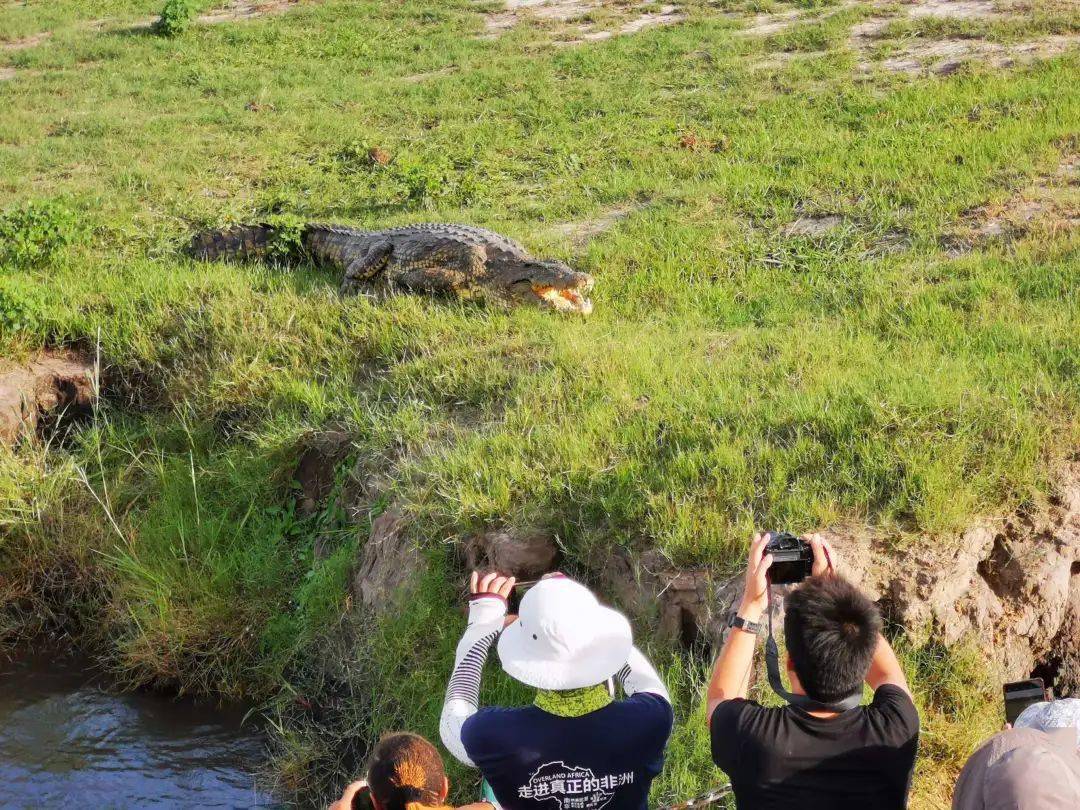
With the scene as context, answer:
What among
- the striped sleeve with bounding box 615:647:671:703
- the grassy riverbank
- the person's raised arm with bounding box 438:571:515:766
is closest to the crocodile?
the grassy riverbank

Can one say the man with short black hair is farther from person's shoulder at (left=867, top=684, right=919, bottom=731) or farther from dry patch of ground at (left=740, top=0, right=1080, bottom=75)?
dry patch of ground at (left=740, top=0, right=1080, bottom=75)

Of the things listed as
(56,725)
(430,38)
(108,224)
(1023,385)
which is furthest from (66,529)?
(430,38)

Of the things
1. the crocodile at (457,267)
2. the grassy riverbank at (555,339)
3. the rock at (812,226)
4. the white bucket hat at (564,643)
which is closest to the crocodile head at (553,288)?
the crocodile at (457,267)

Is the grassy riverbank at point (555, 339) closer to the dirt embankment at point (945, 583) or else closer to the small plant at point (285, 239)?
the dirt embankment at point (945, 583)

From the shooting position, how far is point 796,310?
6.47 meters

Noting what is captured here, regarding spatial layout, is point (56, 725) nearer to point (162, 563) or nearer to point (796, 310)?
point (162, 563)

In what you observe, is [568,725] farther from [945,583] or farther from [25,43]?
[25,43]

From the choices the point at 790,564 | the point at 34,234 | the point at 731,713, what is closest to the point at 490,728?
the point at 731,713

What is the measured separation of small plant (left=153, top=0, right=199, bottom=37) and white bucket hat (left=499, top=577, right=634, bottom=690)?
43.0 feet

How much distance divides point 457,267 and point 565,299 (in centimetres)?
78

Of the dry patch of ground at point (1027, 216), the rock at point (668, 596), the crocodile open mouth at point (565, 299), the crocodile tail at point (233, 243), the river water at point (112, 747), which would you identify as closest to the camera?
the rock at point (668, 596)

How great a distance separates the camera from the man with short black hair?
8.66ft

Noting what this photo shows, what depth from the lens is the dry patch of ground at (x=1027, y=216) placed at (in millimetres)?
7055

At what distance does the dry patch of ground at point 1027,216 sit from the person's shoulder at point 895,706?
4.80 meters
